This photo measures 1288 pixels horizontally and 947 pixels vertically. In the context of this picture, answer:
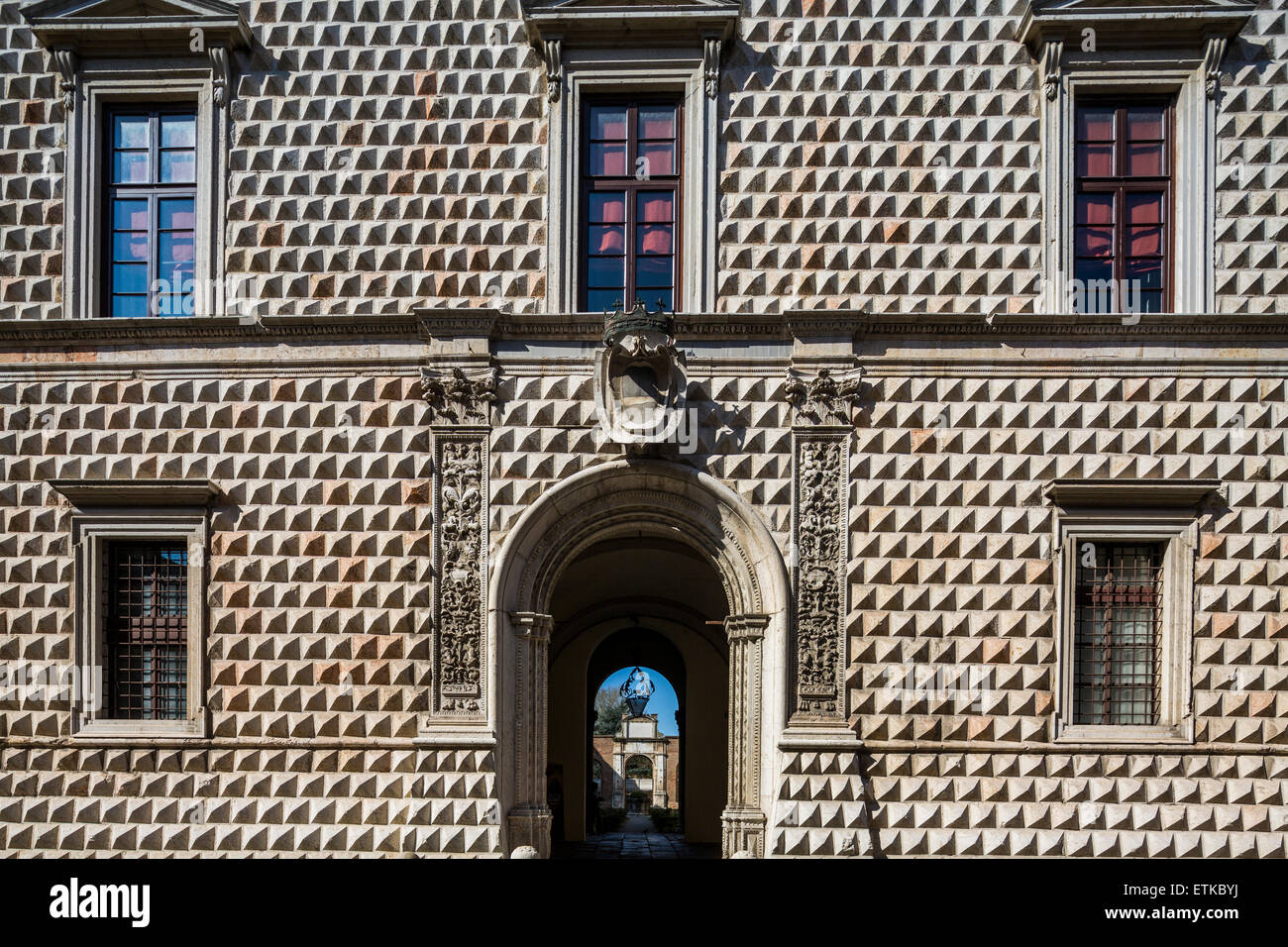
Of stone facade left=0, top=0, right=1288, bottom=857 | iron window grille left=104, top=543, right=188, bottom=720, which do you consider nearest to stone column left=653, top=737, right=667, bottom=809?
stone facade left=0, top=0, right=1288, bottom=857

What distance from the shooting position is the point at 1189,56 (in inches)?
512

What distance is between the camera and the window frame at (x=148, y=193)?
13.6 meters

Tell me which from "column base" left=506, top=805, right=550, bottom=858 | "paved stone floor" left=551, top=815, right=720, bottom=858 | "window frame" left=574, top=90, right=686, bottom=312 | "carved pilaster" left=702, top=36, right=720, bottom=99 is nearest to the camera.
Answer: "column base" left=506, top=805, right=550, bottom=858

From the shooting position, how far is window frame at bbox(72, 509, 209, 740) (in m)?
13.0

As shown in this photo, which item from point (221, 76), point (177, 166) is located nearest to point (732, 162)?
point (221, 76)

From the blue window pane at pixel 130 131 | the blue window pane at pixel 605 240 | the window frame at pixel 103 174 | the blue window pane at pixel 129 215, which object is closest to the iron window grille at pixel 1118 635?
the blue window pane at pixel 605 240

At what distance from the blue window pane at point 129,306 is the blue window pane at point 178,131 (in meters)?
1.79

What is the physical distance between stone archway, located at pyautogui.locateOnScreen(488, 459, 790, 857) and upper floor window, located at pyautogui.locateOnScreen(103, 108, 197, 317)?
5130 mm

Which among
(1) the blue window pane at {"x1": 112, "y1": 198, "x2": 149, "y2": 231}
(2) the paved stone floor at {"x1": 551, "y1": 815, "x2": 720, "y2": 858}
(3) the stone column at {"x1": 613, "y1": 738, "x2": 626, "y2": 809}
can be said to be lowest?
(3) the stone column at {"x1": 613, "y1": 738, "x2": 626, "y2": 809}

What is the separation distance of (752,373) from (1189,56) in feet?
19.5

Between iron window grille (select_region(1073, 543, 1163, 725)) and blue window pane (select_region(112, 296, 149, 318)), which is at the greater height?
blue window pane (select_region(112, 296, 149, 318))

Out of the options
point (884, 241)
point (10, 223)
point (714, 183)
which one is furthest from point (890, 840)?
point (10, 223)

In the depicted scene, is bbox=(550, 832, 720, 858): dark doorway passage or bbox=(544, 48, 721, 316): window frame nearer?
bbox=(544, 48, 721, 316): window frame

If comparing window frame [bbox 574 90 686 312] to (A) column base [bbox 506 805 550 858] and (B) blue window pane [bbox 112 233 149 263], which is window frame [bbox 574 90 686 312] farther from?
(A) column base [bbox 506 805 550 858]
